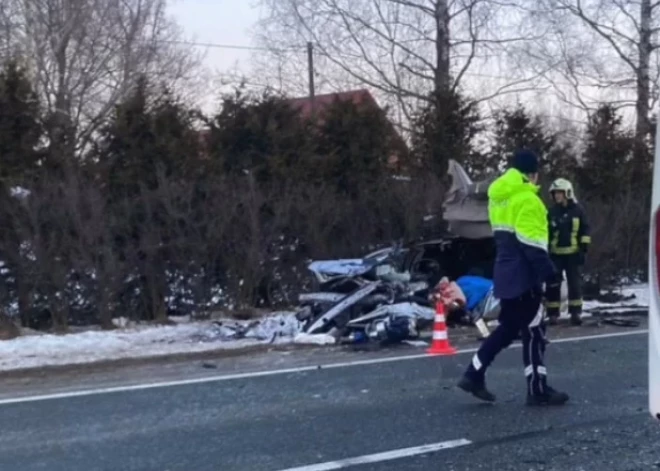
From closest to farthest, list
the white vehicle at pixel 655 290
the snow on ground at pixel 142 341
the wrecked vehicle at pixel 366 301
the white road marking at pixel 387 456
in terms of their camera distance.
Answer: the white vehicle at pixel 655 290 → the white road marking at pixel 387 456 → the snow on ground at pixel 142 341 → the wrecked vehicle at pixel 366 301

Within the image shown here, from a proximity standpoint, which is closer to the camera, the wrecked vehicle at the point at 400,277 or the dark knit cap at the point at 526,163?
the dark knit cap at the point at 526,163

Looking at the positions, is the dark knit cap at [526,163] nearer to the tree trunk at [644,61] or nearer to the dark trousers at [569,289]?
the dark trousers at [569,289]

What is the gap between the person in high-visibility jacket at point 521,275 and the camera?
29.9ft

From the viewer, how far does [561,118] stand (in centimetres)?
3092

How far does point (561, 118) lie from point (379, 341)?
18671 millimetres

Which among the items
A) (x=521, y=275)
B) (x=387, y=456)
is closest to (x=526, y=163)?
(x=521, y=275)

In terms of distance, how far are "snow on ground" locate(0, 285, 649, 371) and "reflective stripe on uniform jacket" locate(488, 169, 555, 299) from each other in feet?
15.2

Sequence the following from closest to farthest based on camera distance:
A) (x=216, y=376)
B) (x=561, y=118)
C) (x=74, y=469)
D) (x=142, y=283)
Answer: (x=74, y=469)
(x=216, y=376)
(x=142, y=283)
(x=561, y=118)

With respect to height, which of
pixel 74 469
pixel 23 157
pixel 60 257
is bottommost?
pixel 74 469

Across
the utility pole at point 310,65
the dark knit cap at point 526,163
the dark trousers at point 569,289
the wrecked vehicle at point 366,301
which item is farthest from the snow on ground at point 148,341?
the utility pole at point 310,65

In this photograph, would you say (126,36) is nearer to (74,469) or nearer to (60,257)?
(60,257)

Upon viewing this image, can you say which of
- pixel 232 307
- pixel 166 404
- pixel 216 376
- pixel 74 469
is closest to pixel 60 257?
pixel 232 307

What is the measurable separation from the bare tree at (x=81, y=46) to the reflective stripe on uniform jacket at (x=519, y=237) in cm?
2566

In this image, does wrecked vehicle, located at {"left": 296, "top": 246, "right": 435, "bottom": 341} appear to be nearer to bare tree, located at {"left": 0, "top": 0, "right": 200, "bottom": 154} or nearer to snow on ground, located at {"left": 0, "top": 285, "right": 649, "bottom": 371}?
snow on ground, located at {"left": 0, "top": 285, "right": 649, "bottom": 371}
